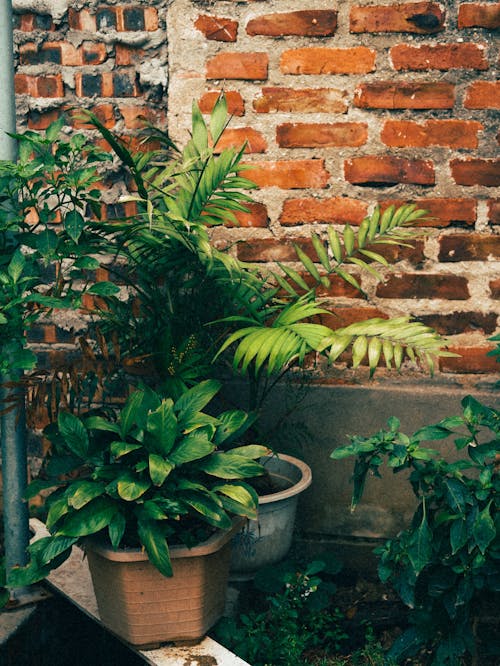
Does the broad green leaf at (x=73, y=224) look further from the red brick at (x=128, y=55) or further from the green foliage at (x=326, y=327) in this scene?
the red brick at (x=128, y=55)

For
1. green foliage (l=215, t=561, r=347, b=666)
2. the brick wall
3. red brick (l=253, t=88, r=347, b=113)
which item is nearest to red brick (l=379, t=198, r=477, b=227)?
the brick wall

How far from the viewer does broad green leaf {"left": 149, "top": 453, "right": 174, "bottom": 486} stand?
1.56m

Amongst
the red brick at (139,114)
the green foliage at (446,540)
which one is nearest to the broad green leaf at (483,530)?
the green foliage at (446,540)

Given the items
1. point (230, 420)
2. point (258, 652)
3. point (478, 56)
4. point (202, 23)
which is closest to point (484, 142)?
point (478, 56)

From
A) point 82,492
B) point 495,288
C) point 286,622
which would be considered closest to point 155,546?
point 82,492

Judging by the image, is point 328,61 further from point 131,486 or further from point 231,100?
point 131,486

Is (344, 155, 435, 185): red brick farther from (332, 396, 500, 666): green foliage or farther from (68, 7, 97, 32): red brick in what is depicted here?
(68, 7, 97, 32): red brick

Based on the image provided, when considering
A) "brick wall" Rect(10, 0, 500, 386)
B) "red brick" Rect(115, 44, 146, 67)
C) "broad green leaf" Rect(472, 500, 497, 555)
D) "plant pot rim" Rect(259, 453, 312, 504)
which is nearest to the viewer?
"broad green leaf" Rect(472, 500, 497, 555)

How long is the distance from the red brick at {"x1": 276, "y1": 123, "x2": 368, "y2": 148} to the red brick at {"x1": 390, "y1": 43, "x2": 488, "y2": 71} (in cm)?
21

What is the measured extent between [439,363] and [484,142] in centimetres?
65

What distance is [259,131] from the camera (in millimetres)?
2168

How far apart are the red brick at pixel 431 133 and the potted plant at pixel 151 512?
3.09 ft

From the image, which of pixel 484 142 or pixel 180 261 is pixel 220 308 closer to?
pixel 180 261

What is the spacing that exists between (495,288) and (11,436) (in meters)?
1.40
